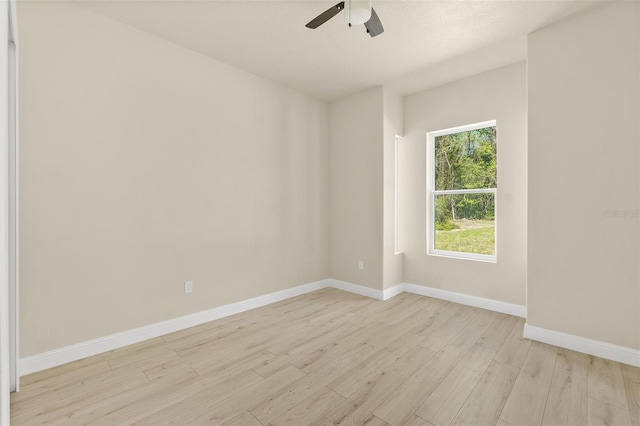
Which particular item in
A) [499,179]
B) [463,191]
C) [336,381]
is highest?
[499,179]

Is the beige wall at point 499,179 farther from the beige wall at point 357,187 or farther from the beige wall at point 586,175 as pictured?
the beige wall at point 586,175

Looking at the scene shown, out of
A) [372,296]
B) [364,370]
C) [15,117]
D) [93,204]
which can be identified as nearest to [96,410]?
[93,204]

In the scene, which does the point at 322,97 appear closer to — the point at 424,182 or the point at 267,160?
the point at 267,160

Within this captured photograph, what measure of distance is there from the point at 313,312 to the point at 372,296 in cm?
98

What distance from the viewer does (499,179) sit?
11.9 ft

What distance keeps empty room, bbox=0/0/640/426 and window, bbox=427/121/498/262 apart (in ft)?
0.09

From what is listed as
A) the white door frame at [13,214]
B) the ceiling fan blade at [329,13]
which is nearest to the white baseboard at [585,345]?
the ceiling fan blade at [329,13]

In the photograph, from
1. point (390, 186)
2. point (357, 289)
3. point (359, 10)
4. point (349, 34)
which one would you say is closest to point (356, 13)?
point (359, 10)

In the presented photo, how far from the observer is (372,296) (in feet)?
13.7

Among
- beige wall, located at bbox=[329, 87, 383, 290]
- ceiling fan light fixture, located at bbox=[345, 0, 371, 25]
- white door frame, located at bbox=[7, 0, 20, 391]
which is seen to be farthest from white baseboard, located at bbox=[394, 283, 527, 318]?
white door frame, located at bbox=[7, 0, 20, 391]

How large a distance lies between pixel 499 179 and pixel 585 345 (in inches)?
72.4

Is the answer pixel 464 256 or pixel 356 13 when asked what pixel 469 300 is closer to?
pixel 464 256

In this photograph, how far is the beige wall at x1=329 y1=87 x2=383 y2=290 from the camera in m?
4.18

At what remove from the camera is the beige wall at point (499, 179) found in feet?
11.4
